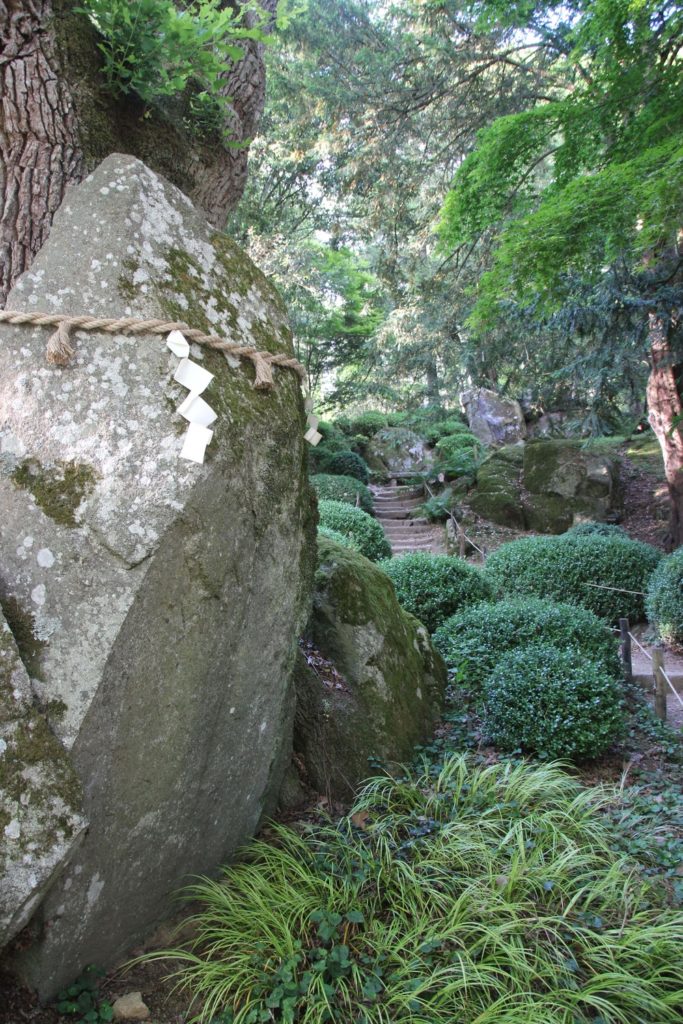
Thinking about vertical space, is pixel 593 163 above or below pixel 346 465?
above

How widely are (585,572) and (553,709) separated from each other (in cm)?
428

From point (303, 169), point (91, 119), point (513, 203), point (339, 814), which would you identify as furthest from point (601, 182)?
point (303, 169)

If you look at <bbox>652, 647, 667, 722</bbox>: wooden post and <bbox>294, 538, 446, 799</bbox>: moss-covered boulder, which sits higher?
<bbox>294, 538, 446, 799</bbox>: moss-covered boulder

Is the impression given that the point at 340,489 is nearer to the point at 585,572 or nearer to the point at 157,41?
the point at 585,572

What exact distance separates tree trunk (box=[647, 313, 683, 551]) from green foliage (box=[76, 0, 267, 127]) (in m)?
7.75

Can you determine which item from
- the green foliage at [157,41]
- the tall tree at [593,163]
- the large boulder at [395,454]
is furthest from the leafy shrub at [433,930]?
the large boulder at [395,454]

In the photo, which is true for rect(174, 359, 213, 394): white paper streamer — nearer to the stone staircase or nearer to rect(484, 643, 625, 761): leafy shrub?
rect(484, 643, 625, 761): leafy shrub

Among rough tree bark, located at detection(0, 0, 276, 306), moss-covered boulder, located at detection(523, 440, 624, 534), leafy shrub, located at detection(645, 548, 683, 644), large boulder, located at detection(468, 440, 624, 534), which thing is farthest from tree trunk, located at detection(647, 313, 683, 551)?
rough tree bark, located at detection(0, 0, 276, 306)

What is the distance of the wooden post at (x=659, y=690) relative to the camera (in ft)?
15.1

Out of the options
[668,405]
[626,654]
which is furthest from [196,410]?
[668,405]

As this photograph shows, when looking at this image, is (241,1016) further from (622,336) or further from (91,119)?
(622,336)

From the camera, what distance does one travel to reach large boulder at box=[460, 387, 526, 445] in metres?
18.5

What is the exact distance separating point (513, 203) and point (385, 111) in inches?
147

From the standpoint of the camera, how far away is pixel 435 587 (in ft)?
21.0
